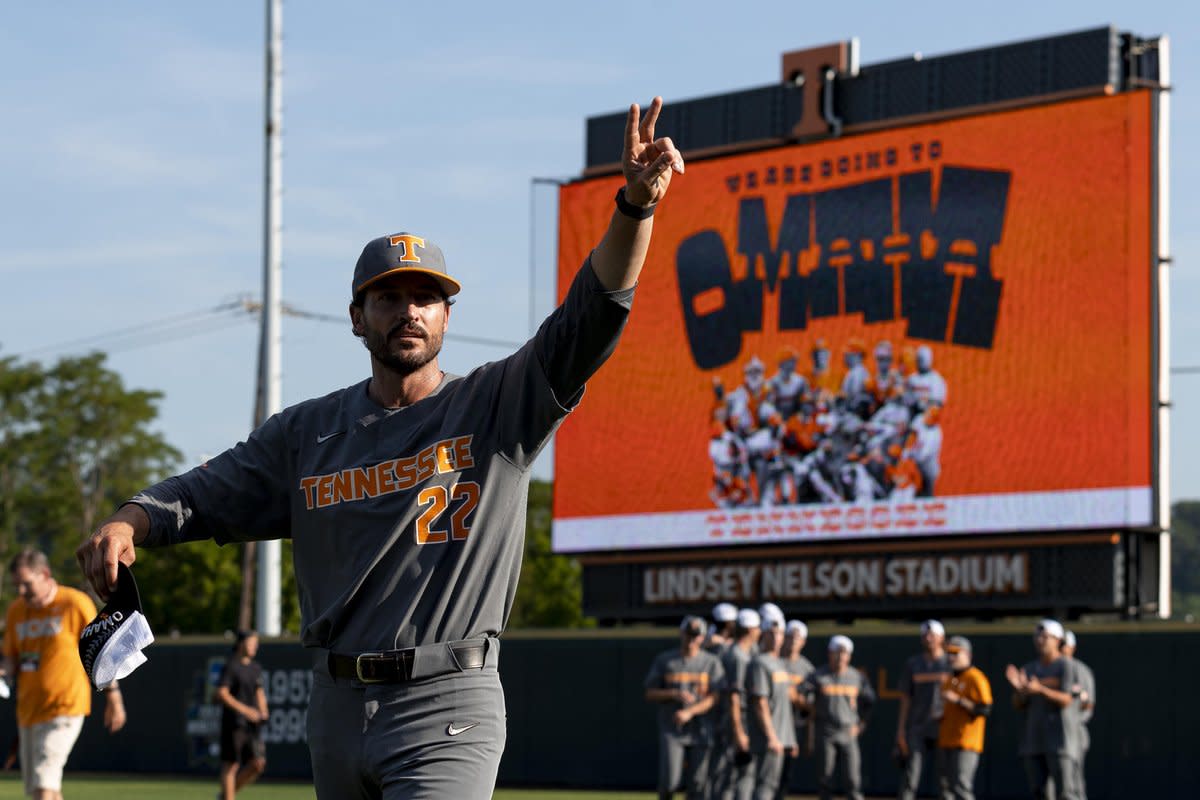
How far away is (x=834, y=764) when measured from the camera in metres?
18.6

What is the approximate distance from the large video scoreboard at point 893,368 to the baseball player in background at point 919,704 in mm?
4876

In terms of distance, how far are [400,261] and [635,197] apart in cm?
68

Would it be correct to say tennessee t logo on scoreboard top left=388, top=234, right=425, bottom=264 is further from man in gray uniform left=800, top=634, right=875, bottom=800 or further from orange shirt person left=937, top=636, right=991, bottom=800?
man in gray uniform left=800, top=634, right=875, bottom=800

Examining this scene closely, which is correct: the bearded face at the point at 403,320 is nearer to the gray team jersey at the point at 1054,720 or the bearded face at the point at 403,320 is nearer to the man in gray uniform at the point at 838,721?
the gray team jersey at the point at 1054,720

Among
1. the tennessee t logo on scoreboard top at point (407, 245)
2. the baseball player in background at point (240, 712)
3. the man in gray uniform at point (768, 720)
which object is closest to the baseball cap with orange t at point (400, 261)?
the tennessee t logo on scoreboard top at point (407, 245)

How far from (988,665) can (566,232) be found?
28.5 feet

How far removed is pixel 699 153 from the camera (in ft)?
87.5

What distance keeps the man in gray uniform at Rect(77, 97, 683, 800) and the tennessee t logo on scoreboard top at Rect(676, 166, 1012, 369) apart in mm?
18888

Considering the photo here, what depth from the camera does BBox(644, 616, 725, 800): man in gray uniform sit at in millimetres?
17594

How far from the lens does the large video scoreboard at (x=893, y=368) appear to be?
73.0 ft

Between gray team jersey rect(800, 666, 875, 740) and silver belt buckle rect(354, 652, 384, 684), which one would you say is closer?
silver belt buckle rect(354, 652, 384, 684)

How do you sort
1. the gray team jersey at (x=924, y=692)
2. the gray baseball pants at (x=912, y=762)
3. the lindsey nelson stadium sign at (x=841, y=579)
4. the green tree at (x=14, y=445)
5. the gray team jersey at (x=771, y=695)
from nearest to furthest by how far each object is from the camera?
the gray team jersey at (x=771, y=695)
the gray team jersey at (x=924, y=692)
the gray baseball pants at (x=912, y=762)
the lindsey nelson stadium sign at (x=841, y=579)
the green tree at (x=14, y=445)

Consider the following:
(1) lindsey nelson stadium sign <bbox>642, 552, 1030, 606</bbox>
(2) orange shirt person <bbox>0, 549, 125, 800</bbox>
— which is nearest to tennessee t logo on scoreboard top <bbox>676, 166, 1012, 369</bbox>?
(1) lindsey nelson stadium sign <bbox>642, 552, 1030, 606</bbox>

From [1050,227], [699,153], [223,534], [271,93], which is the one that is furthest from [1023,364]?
[223,534]
